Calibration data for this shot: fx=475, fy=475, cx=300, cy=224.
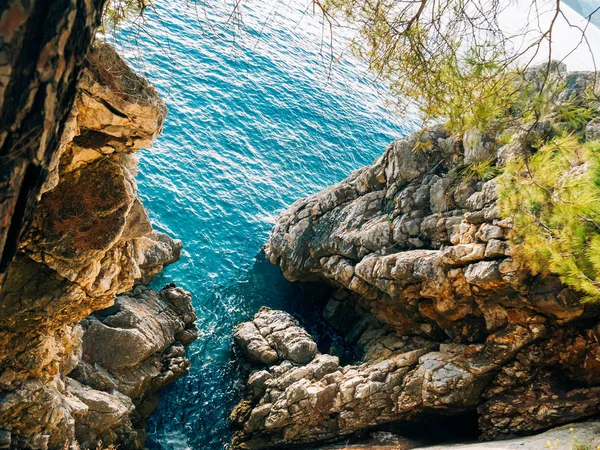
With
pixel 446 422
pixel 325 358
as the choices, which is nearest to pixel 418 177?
pixel 325 358

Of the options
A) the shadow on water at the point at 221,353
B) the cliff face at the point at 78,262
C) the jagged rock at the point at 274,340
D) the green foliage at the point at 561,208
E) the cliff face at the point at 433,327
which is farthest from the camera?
the jagged rock at the point at 274,340

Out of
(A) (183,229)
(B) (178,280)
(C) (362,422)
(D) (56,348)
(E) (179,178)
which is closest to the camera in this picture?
(D) (56,348)

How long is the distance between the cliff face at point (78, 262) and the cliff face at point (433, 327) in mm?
6541

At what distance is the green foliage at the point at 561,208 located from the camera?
878cm

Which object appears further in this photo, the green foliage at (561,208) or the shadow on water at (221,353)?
the shadow on water at (221,353)

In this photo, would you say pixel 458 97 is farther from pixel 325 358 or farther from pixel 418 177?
pixel 325 358

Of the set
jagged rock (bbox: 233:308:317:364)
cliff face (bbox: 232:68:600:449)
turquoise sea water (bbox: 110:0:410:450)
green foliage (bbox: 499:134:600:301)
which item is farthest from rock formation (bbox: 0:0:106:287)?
jagged rock (bbox: 233:308:317:364)

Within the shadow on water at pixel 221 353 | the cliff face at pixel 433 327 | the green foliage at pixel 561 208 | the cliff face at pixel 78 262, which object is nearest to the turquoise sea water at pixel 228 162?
the shadow on water at pixel 221 353

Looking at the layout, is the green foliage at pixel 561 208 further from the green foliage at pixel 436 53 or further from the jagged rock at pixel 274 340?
the jagged rock at pixel 274 340

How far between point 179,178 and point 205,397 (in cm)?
1310

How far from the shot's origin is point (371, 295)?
19.4 metres

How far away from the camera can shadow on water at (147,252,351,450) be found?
17.3 metres

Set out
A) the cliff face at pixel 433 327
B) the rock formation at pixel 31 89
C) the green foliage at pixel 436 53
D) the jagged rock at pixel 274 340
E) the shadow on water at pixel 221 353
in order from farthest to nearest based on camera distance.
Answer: the jagged rock at pixel 274 340, the shadow on water at pixel 221 353, the cliff face at pixel 433 327, the green foliage at pixel 436 53, the rock formation at pixel 31 89

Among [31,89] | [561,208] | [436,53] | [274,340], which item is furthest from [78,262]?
[274,340]
